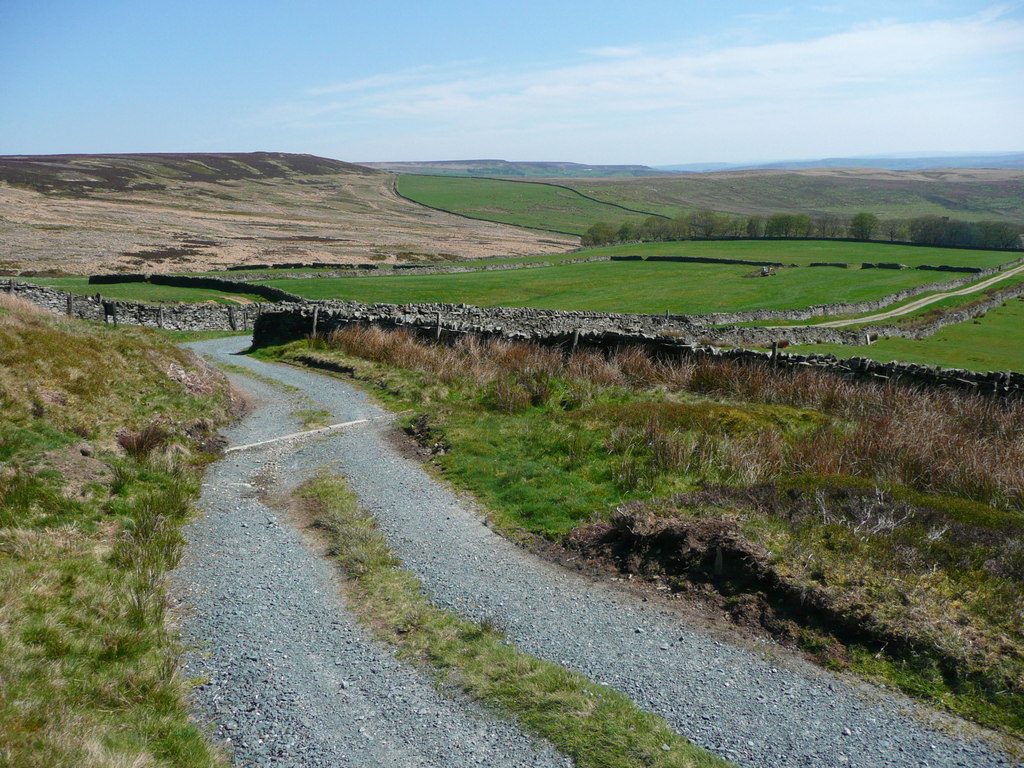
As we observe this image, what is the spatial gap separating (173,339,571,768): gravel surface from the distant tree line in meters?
113

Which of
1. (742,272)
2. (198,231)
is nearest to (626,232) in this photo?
(742,272)

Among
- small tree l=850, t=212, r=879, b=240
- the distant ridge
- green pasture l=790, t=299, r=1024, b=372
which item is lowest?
green pasture l=790, t=299, r=1024, b=372

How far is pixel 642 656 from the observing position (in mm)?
7359

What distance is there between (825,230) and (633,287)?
70700mm

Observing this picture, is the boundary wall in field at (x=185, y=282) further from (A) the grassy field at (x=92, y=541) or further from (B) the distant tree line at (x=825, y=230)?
(B) the distant tree line at (x=825, y=230)

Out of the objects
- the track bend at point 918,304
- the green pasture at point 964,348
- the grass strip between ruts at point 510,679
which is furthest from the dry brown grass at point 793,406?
the track bend at point 918,304

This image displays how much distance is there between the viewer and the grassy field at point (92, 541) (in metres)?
5.60

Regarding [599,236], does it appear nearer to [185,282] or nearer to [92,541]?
[185,282]

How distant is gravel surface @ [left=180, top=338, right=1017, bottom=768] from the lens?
238 inches

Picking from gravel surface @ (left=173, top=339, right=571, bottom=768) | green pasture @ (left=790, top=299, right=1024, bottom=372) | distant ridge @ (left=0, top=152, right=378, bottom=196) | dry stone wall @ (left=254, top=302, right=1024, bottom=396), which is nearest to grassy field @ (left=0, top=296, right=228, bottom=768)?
gravel surface @ (left=173, top=339, right=571, bottom=768)

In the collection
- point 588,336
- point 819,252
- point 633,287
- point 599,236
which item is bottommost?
point 633,287

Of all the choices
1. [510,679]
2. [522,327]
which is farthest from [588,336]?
[510,679]

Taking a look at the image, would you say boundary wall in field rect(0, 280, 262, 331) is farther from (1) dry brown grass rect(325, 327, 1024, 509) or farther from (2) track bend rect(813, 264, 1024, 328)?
(2) track bend rect(813, 264, 1024, 328)

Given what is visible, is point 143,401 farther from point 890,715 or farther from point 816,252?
point 816,252
